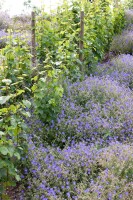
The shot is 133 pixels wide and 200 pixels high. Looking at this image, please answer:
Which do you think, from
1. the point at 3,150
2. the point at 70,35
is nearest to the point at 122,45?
the point at 70,35

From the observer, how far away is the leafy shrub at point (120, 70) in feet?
18.5

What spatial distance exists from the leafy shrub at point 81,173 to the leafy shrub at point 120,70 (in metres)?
2.54

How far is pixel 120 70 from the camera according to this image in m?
6.05

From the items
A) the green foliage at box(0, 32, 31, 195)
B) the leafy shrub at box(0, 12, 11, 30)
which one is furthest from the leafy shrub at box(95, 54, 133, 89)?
the leafy shrub at box(0, 12, 11, 30)

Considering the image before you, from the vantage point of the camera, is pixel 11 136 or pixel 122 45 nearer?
pixel 11 136

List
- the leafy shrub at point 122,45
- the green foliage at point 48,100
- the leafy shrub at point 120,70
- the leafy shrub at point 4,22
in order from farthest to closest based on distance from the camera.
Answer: the leafy shrub at point 4,22 < the leafy shrub at point 122,45 < the leafy shrub at point 120,70 < the green foliage at point 48,100

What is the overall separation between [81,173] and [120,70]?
344 centimetres

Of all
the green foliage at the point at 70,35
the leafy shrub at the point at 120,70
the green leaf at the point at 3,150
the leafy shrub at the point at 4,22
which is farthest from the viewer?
the leafy shrub at the point at 4,22

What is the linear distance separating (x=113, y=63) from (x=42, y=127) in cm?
321

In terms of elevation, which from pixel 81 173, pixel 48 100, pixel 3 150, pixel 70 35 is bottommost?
pixel 81 173

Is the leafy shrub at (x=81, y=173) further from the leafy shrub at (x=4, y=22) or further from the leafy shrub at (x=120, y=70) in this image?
the leafy shrub at (x=4, y=22)

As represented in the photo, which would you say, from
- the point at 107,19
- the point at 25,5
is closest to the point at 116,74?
the point at 107,19

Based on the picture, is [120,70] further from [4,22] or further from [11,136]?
[4,22]

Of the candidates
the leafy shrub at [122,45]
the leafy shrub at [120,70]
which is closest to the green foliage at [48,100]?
the leafy shrub at [120,70]
